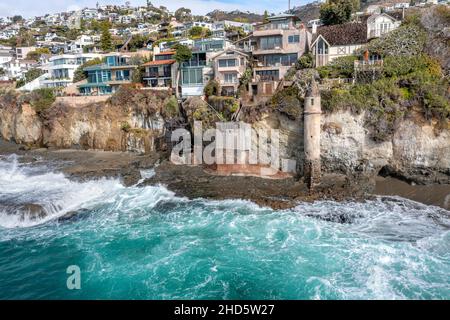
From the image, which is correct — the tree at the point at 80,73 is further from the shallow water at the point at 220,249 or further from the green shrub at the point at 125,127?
the shallow water at the point at 220,249

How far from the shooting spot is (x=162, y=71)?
5434 cm

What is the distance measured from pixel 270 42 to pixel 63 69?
40972 mm

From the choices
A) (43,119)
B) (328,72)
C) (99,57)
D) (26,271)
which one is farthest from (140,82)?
(26,271)

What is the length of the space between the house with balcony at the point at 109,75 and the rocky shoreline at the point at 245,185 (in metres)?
19.6

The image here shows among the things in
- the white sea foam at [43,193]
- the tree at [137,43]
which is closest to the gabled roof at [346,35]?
the white sea foam at [43,193]

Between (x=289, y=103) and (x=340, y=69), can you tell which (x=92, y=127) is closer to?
(x=289, y=103)

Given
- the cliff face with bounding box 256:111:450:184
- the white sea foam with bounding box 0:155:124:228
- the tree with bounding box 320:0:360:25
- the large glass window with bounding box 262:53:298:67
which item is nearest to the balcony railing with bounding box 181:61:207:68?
the large glass window with bounding box 262:53:298:67

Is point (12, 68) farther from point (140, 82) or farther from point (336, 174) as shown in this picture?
point (336, 174)

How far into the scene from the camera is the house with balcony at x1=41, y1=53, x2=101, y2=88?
67.5 meters

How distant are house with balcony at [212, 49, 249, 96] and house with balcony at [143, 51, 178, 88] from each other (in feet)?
24.0

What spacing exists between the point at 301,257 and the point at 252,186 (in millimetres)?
11274

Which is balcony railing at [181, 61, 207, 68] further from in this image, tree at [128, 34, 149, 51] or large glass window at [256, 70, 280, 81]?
tree at [128, 34, 149, 51]

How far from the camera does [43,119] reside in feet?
177

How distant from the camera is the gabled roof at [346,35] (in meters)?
44.2
